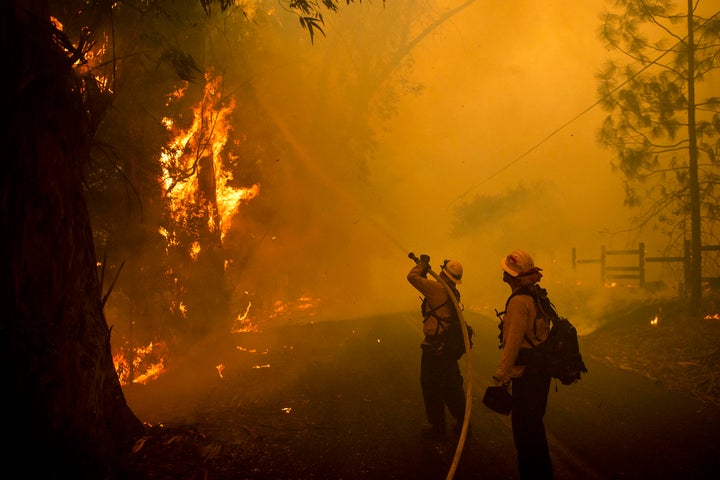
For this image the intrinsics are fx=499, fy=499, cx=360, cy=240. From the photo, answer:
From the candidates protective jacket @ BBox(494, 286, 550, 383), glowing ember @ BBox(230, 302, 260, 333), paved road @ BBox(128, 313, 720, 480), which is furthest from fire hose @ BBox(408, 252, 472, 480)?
glowing ember @ BBox(230, 302, 260, 333)

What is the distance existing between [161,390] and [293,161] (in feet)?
47.3

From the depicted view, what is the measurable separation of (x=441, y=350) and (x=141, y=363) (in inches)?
311

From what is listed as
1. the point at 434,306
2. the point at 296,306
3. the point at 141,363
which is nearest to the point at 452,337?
the point at 434,306

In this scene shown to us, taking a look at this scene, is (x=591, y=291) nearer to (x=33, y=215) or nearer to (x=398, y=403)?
(x=398, y=403)

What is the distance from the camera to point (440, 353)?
560 cm

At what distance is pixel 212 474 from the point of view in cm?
446

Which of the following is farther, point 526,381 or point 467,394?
point 467,394

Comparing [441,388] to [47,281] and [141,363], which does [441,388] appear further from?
[141,363]

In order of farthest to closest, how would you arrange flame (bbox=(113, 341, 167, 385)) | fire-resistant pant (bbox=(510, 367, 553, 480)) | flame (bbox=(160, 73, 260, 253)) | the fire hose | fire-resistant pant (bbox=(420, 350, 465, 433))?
flame (bbox=(160, 73, 260, 253)) < flame (bbox=(113, 341, 167, 385)) < fire-resistant pant (bbox=(420, 350, 465, 433)) < the fire hose < fire-resistant pant (bbox=(510, 367, 553, 480))

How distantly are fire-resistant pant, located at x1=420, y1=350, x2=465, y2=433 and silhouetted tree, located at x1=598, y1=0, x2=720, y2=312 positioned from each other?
9343mm

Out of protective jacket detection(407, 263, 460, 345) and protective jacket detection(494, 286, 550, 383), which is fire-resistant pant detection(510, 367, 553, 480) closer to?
protective jacket detection(494, 286, 550, 383)

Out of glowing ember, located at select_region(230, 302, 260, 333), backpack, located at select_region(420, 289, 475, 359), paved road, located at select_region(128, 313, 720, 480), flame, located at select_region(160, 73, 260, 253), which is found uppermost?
flame, located at select_region(160, 73, 260, 253)

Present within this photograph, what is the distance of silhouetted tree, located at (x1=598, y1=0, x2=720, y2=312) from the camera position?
12.2 m

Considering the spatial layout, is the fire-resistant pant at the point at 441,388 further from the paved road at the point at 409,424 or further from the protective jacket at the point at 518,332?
the protective jacket at the point at 518,332
